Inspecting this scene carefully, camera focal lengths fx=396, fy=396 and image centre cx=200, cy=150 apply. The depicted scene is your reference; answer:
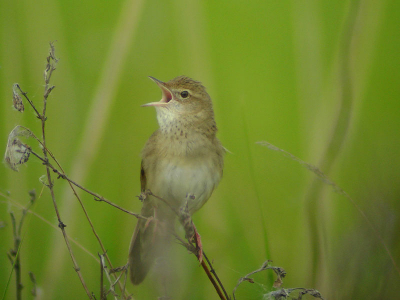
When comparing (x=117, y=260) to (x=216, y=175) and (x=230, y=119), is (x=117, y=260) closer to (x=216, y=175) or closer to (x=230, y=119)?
(x=216, y=175)

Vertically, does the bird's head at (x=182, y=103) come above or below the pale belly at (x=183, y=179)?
above

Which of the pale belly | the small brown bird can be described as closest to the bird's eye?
the small brown bird

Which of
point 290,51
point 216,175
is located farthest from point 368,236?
point 290,51

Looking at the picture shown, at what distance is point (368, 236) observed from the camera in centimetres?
194

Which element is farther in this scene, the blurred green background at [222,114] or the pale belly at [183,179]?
the blurred green background at [222,114]

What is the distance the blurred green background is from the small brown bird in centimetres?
27

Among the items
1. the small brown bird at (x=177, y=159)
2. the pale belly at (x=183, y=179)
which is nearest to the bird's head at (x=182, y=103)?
the small brown bird at (x=177, y=159)

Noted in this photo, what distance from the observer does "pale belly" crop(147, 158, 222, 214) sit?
179 cm

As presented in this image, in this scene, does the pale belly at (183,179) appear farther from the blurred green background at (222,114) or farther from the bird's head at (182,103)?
the blurred green background at (222,114)

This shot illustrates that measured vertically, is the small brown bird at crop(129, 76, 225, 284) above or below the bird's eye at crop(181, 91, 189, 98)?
below

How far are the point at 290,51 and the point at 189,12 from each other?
1.93ft

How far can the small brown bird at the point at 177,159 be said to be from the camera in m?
1.79

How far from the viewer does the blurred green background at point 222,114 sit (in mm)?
2051

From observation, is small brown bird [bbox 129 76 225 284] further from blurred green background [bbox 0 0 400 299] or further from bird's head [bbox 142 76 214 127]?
blurred green background [bbox 0 0 400 299]
